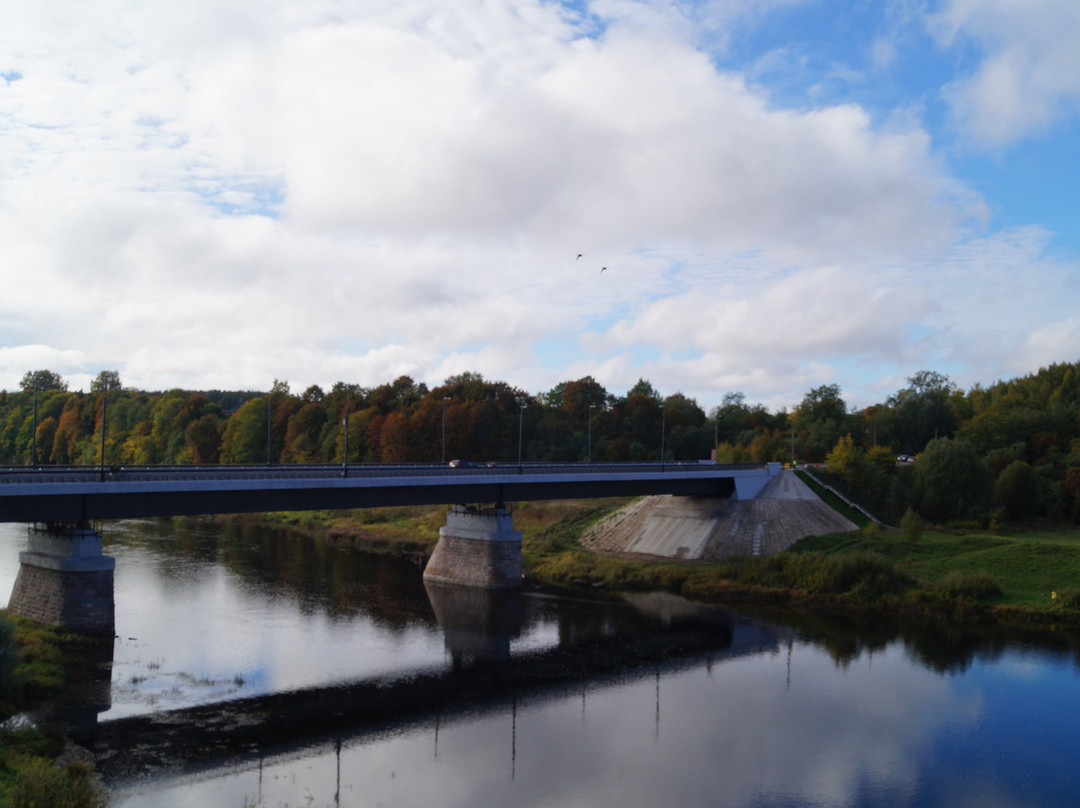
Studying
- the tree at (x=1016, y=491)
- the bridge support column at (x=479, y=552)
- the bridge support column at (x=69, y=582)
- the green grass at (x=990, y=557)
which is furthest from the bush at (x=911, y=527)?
the bridge support column at (x=69, y=582)

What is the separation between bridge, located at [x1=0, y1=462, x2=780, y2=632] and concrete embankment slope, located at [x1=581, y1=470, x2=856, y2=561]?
4.70 m

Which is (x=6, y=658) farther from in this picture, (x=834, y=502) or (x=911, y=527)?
(x=834, y=502)

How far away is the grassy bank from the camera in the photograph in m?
22.6

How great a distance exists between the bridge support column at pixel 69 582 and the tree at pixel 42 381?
14945cm

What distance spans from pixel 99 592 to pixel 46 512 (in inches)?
193

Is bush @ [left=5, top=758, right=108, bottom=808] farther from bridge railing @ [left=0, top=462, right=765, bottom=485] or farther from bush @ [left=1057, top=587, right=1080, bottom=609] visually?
bush @ [left=1057, top=587, right=1080, bottom=609]

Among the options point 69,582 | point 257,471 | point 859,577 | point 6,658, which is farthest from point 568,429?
point 6,658

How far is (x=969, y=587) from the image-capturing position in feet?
183

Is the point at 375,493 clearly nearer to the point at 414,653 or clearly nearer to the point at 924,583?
the point at 414,653

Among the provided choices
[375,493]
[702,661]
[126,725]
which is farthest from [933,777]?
[375,493]

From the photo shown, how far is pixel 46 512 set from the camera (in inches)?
1674

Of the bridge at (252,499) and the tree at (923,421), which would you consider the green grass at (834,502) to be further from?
the tree at (923,421)

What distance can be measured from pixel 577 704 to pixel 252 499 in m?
23.9

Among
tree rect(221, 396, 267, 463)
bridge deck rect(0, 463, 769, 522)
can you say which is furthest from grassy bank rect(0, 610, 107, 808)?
tree rect(221, 396, 267, 463)
